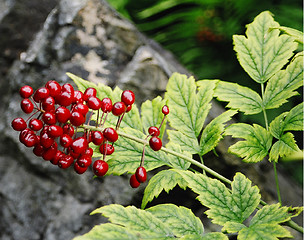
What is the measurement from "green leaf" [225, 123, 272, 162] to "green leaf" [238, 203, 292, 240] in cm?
14

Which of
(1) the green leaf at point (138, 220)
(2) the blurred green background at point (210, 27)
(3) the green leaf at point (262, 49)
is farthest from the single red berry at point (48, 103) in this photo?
(2) the blurred green background at point (210, 27)

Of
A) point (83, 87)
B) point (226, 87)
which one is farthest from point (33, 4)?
point (226, 87)

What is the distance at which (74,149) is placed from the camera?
632 millimetres

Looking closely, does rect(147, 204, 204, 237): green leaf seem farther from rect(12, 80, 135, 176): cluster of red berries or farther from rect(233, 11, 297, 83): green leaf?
rect(233, 11, 297, 83): green leaf

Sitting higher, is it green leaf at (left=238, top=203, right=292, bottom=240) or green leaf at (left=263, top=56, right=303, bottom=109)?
green leaf at (left=263, top=56, right=303, bottom=109)

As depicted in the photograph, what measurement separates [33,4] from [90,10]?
52 cm

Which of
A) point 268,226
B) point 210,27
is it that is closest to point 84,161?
point 268,226

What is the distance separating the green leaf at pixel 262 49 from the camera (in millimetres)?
796

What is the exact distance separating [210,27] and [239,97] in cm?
199

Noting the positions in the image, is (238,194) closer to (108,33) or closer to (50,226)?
(50,226)

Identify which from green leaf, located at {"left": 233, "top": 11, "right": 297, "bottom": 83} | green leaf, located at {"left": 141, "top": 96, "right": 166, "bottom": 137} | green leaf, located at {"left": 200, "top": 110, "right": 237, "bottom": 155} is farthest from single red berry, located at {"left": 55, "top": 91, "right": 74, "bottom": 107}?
green leaf, located at {"left": 233, "top": 11, "right": 297, "bottom": 83}

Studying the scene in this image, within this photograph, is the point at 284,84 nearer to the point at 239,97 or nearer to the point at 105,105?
the point at 239,97

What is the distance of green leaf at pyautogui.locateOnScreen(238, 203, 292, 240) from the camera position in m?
0.57

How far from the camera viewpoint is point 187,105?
83cm
